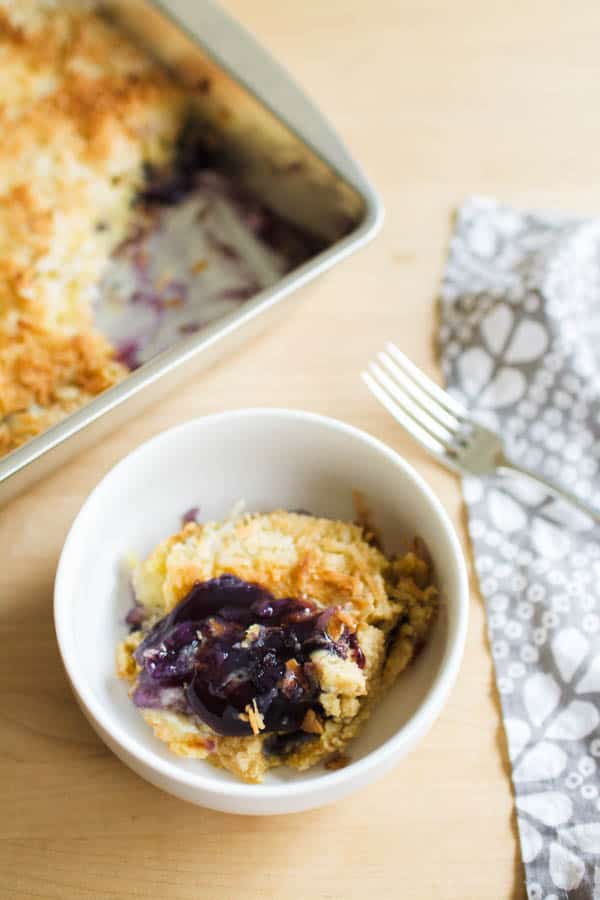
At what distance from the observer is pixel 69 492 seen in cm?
92

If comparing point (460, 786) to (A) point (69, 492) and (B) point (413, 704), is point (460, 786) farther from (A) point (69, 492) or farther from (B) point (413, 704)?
(A) point (69, 492)

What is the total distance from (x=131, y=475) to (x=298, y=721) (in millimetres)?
243

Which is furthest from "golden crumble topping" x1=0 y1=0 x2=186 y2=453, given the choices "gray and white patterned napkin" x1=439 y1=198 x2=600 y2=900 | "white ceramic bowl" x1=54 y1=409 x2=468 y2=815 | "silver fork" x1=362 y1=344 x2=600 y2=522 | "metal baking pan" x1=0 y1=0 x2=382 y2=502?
"gray and white patterned napkin" x1=439 y1=198 x2=600 y2=900

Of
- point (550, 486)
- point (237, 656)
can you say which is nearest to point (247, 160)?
point (550, 486)

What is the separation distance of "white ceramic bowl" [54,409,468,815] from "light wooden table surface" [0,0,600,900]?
0.24 ft

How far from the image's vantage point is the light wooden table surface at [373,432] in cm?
74

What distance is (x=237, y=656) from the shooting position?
2.32 feet

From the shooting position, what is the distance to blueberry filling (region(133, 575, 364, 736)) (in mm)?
698

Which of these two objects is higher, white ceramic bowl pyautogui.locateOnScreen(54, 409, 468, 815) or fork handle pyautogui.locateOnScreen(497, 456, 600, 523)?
white ceramic bowl pyautogui.locateOnScreen(54, 409, 468, 815)

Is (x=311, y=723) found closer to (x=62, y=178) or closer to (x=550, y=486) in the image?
(x=550, y=486)

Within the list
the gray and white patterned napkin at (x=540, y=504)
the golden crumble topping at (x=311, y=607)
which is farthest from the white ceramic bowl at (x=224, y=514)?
the gray and white patterned napkin at (x=540, y=504)

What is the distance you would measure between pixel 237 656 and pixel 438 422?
1.18 feet

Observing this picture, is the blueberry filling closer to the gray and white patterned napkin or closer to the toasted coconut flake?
the toasted coconut flake

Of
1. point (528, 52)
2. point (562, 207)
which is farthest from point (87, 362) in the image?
point (528, 52)
